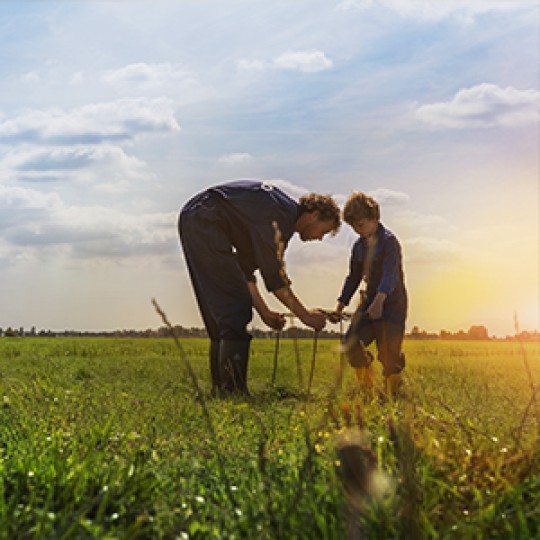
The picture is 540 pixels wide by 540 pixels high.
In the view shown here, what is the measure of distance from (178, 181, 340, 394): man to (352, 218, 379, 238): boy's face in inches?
17.7

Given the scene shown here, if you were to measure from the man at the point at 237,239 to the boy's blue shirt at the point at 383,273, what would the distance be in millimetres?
692

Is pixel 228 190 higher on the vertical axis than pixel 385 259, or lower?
higher

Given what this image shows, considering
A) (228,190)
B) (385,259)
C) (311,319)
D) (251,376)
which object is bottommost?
(251,376)

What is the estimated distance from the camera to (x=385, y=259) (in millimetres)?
7664

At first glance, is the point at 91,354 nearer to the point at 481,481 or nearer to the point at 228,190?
the point at 228,190

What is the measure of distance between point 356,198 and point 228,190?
1.30 m

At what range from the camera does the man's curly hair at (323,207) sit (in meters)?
7.17

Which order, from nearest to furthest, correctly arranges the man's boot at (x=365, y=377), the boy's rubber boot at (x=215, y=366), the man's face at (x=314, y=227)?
the man's face at (x=314, y=227), the man's boot at (x=365, y=377), the boy's rubber boot at (x=215, y=366)

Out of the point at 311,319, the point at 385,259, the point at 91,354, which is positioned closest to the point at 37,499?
the point at 311,319

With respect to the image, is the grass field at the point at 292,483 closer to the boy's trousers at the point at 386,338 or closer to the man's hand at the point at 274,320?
the man's hand at the point at 274,320

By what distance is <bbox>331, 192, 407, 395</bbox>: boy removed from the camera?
7.63 metres

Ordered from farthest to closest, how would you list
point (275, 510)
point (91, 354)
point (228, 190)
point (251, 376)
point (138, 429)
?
point (91, 354) < point (251, 376) < point (228, 190) < point (138, 429) < point (275, 510)

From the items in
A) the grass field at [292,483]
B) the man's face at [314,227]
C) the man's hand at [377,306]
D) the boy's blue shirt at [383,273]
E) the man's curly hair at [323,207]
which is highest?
the man's curly hair at [323,207]

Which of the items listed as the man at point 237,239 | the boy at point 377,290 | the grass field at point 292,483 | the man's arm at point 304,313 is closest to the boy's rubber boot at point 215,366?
the man at point 237,239
